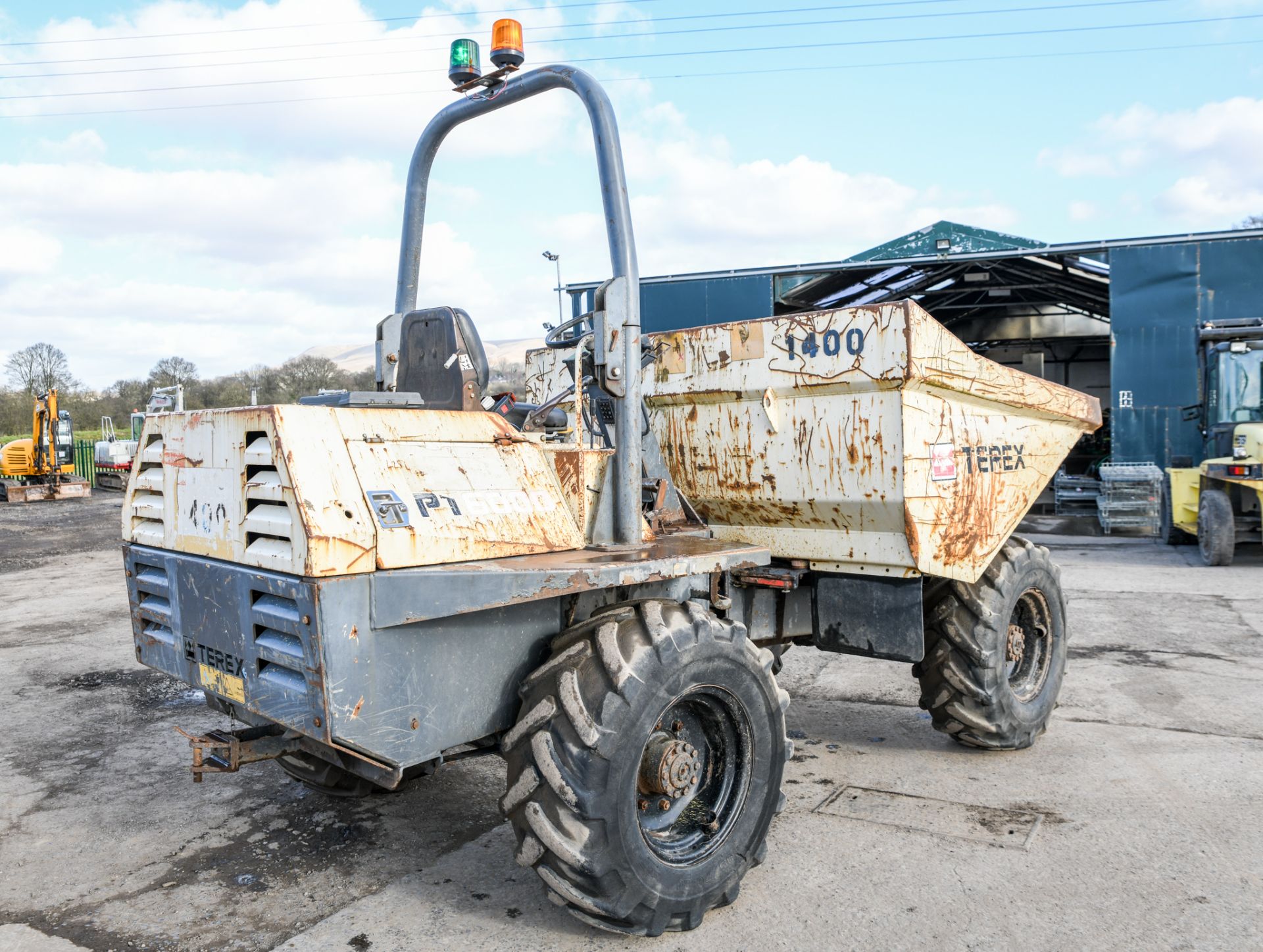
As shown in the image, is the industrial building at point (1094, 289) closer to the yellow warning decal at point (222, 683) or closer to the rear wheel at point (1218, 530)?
the rear wheel at point (1218, 530)

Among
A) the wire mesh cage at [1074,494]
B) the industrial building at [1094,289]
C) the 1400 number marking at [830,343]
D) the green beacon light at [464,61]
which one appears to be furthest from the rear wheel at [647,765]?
the wire mesh cage at [1074,494]

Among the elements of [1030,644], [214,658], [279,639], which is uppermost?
[279,639]

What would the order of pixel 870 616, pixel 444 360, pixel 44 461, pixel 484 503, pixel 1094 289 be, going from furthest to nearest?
1. pixel 44 461
2. pixel 1094 289
3. pixel 870 616
4. pixel 444 360
5. pixel 484 503

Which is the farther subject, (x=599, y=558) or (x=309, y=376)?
(x=309, y=376)

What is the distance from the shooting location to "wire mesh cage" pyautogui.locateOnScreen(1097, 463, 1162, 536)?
15.0m

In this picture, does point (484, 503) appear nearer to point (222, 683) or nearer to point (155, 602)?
point (222, 683)

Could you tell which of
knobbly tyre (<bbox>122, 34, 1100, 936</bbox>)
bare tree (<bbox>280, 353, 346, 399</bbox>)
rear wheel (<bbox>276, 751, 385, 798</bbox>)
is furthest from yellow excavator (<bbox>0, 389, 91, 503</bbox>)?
knobbly tyre (<bbox>122, 34, 1100, 936</bbox>)

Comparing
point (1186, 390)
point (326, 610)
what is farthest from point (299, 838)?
point (1186, 390)

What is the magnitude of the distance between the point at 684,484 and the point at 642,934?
7.12 feet

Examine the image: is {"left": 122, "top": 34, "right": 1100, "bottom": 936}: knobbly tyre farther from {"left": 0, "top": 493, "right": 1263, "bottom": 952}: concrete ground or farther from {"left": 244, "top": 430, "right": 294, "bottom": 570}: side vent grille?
{"left": 0, "top": 493, "right": 1263, "bottom": 952}: concrete ground

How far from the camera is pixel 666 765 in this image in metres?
3.37

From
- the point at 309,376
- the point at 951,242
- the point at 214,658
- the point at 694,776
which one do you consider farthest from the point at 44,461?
the point at 694,776

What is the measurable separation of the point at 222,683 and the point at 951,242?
1652cm

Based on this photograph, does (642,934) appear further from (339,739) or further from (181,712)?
(181,712)
